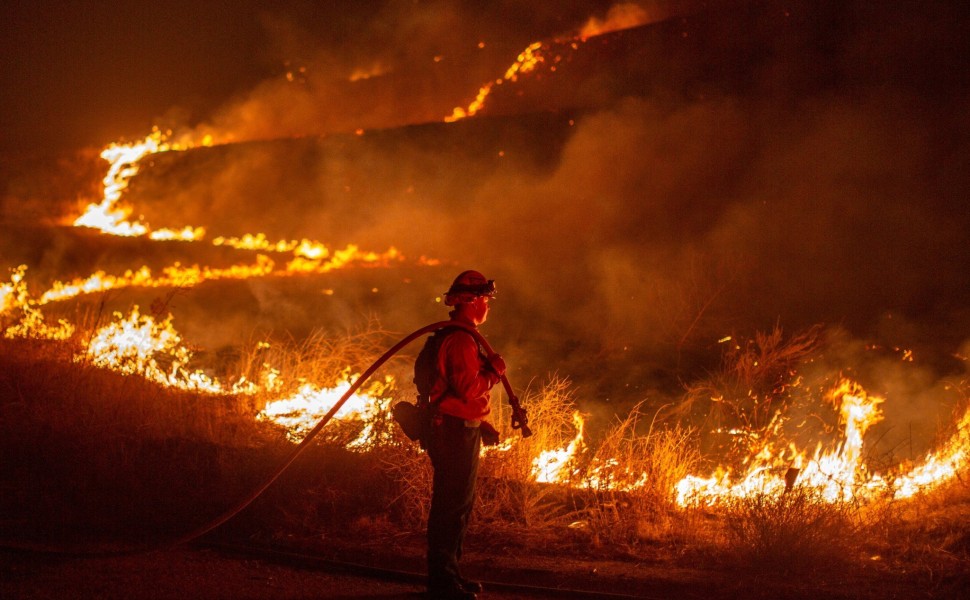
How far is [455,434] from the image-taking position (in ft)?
14.0

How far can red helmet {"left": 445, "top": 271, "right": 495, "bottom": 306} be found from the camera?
439 cm

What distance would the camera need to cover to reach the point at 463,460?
168 inches

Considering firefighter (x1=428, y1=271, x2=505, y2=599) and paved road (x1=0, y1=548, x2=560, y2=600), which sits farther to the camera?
paved road (x1=0, y1=548, x2=560, y2=600)

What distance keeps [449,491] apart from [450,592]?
55cm

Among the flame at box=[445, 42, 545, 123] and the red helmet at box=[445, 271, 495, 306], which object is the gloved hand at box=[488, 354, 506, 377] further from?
the flame at box=[445, 42, 545, 123]

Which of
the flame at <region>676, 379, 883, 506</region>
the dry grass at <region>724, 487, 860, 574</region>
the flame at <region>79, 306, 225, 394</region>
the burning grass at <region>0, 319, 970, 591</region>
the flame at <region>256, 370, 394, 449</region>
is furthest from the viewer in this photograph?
the flame at <region>79, 306, 225, 394</region>

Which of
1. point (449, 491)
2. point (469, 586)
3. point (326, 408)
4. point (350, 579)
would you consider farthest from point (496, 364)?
point (326, 408)

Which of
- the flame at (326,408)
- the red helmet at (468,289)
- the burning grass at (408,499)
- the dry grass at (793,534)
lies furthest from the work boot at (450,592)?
the flame at (326,408)

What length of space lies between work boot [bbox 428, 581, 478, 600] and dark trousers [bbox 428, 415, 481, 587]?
0.06 ft

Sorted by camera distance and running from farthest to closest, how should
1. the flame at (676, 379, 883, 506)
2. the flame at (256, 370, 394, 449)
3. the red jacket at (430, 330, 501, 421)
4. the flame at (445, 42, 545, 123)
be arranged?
the flame at (445, 42, 545, 123)
the flame at (256, 370, 394, 449)
the flame at (676, 379, 883, 506)
the red jacket at (430, 330, 501, 421)

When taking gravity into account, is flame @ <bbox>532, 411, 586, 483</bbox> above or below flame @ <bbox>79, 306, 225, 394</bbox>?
below

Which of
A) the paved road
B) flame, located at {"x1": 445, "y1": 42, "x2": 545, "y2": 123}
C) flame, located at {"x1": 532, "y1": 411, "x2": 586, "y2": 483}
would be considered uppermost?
flame, located at {"x1": 445, "y1": 42, "x2": 545, "y2": 123}

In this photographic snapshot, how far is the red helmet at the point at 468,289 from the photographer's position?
439cm

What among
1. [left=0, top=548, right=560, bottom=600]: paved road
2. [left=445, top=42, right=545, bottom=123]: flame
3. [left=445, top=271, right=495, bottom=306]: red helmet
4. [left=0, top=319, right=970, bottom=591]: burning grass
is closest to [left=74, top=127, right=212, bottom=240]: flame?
[left=445, top=42, right=545, bottom=123]: flame
